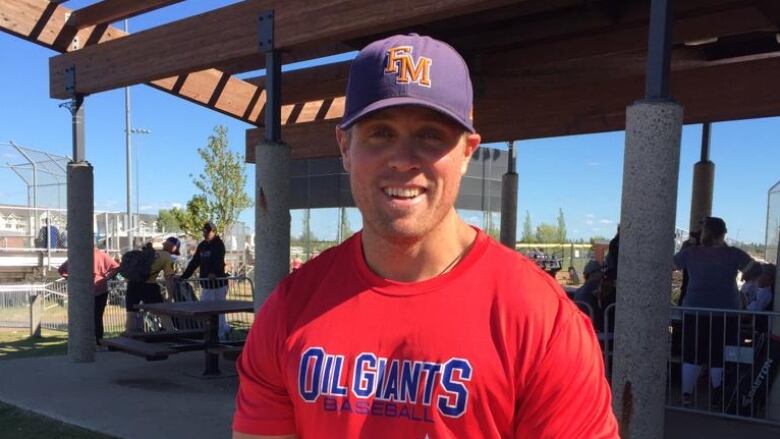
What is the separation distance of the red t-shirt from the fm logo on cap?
0.39 metres

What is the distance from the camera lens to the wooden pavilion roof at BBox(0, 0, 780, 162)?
6.00 m

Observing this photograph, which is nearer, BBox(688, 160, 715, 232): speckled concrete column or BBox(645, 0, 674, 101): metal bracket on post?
BBox(645, 0, 674, 101): metal bracket on post

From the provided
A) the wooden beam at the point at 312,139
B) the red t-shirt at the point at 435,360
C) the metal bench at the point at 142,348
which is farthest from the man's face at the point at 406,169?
the wooden beam at the point at 312,139

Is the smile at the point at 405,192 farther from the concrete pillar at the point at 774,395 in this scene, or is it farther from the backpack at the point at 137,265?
the backpack at the point at 137,265

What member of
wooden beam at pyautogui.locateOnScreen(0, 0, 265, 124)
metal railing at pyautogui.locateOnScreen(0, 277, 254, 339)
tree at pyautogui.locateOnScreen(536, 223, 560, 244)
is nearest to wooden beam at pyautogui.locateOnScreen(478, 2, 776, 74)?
wooden beam at pyautogui.locateOnScreen(0, 0, 265, 124)

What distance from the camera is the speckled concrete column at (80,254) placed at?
8508 millimetres

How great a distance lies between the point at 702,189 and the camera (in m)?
11.5

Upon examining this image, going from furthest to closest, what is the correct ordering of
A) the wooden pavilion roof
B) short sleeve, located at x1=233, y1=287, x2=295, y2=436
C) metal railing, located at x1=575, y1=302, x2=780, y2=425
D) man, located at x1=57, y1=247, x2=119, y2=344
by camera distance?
man, located at x1=57, y1=247, x2=119, y2=344 → the wooden pavilion roof → metal railing, located at x1=575, y1=302, x2=780, y2=425 → short sleeve, located at x1=233, y1=287, x2=295, y2=436

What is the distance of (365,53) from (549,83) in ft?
27.6

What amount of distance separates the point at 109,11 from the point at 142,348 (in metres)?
4.07

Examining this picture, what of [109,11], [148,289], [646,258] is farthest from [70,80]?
[646,258]

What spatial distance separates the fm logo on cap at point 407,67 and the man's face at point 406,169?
2.2 inches

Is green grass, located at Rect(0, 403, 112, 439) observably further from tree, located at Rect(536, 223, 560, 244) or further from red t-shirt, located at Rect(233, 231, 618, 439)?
tree, located at Rect(536, 223, 560, 244)

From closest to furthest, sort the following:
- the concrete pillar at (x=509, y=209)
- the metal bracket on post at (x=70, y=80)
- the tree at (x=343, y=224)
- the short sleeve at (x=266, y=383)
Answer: the short sleeve at (x=266, y=383)
the metal bracket on post at (x=70, y=80)
the concrete pillar at (x=509, y=209)
the tree at (x=343, y=224)
